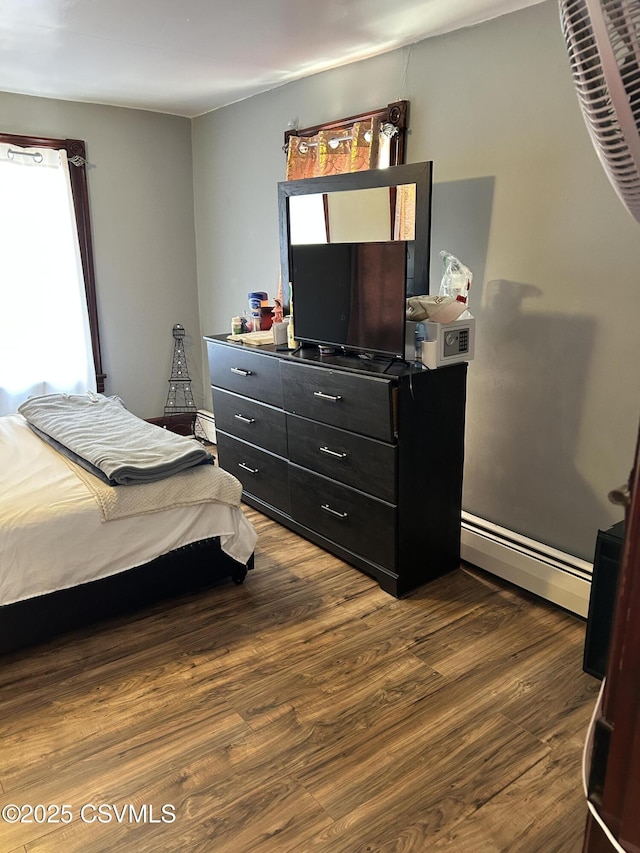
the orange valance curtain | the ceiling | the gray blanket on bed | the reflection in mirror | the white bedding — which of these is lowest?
the white bedding

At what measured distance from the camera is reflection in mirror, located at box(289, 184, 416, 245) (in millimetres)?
2824

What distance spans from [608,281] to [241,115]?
2723mm

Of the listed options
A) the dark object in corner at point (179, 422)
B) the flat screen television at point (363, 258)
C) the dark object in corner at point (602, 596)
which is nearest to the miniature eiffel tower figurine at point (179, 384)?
the dark object in corner at point (179, 422)

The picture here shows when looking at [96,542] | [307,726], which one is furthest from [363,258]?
[307,726]

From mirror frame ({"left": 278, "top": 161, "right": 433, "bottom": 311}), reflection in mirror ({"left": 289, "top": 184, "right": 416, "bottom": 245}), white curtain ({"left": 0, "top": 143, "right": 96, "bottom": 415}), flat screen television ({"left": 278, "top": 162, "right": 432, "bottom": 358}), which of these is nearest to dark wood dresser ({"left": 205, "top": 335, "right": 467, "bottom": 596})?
flat screen television ({"left": 278, "top": 162, "right": 432, "bottom": 358})

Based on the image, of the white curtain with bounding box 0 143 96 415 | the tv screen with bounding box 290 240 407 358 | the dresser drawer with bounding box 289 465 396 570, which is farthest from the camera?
the white curtain with bounding box 0 143 96 415

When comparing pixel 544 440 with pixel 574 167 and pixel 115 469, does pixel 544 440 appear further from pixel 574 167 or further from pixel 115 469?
pixel 115 469

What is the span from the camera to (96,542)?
91.5 inches

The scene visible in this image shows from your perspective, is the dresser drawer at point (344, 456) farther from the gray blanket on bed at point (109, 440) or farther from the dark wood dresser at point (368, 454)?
the gray blanket on bed at point (109, 440)

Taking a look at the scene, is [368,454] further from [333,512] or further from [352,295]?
[352,295]

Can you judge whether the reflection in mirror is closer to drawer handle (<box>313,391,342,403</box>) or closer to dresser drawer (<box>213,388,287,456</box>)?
drawer handle (<box>313,391,342,403</box>)

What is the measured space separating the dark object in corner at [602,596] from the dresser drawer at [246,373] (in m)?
1.62

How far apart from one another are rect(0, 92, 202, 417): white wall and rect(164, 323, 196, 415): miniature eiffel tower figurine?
47mm

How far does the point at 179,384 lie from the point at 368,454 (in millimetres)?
2584
